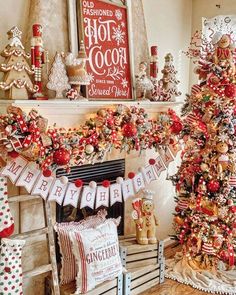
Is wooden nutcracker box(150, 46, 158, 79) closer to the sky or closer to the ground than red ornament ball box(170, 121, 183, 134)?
closer to the sky

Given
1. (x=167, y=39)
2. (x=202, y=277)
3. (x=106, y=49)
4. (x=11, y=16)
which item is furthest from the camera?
(x=167, y=39)

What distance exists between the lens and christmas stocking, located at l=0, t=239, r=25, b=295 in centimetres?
237

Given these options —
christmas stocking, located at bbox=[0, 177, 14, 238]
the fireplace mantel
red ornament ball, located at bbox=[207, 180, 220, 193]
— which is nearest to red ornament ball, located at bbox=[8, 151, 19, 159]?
christmas stocking, located at bbox=[0, 177, 14, 238]

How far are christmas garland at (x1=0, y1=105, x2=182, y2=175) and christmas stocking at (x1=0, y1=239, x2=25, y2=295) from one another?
53 centimetres

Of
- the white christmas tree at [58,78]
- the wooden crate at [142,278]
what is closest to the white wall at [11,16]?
the white christmas tree at [58,78]

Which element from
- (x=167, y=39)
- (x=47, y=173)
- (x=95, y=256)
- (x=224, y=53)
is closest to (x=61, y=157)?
(x=47, y=173)

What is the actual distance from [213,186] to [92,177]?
109 centimetres

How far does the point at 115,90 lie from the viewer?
10.5 feet

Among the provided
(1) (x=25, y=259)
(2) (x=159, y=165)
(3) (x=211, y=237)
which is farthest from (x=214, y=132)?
(1) (x=25, y=259)

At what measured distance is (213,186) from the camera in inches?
130

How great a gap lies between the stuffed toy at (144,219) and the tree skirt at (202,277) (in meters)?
0.46

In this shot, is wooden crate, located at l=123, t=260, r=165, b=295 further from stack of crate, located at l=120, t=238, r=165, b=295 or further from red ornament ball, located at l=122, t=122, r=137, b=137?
red ornament ball, located at l=122, t=122, r=137, b=137

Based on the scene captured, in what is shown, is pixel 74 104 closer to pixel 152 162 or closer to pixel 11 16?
pixel 11 16

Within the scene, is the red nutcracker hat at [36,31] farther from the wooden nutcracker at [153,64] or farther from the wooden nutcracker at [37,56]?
the wooden nutcracker at [153,64]
